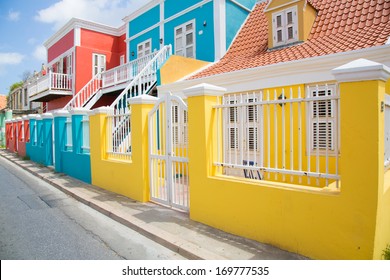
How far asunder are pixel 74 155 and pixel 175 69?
4277mm

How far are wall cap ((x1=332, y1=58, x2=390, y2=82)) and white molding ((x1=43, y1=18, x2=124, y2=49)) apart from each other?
16761mm

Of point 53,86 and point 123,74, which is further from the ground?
point 53,86

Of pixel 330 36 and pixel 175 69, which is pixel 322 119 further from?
pixel 175 69

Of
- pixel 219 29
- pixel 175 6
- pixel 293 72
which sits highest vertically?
pixel 175 6

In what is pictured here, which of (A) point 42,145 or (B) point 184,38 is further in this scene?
(A) point 42,145

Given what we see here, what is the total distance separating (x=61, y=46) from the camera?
18219 mm

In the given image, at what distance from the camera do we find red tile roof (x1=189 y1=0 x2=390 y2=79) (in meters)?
6.19

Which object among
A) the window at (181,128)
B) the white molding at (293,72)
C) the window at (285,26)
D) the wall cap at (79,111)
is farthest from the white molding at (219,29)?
the window at (181,128)

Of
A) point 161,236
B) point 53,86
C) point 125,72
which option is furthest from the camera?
point 53,86

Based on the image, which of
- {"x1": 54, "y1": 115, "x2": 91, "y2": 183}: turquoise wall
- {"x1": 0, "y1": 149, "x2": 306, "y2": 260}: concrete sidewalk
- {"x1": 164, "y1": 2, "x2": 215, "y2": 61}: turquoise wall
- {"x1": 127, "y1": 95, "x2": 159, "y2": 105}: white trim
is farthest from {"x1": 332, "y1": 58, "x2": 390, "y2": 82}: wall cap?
{"x1": 164, "y1": 2, "x2": 215, "y2": 61}: turquoise wall

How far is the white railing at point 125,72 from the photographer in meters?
11.1

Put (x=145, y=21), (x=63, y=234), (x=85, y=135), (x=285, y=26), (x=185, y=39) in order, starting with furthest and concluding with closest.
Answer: (x=145, y=21)
(x=185, y=39)
(x=85, y=135)
(x=285, y=26)
(x=63, y=234)

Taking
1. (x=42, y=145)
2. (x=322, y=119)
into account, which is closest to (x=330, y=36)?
(x=322, y=119)
